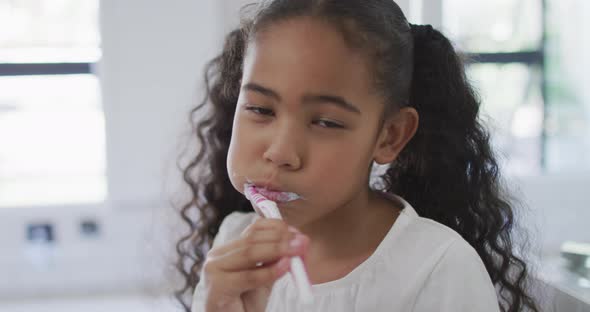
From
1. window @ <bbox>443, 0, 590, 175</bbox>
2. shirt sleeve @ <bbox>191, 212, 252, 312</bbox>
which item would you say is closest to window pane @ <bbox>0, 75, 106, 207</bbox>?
shirt sleeve @ <bbox>191, 212, 252, 312</bbox>

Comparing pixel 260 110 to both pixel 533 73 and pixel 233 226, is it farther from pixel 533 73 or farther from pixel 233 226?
pixel 533 73

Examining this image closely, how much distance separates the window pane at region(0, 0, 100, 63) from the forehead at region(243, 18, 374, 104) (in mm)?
1276

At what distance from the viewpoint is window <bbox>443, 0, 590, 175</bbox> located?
236 cm

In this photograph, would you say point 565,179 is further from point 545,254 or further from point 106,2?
point 106,2

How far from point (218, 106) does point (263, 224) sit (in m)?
0.56

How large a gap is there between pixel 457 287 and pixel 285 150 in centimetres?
32

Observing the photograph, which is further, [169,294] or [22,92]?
[22,92]

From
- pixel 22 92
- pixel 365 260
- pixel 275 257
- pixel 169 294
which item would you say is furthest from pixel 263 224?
pixel 22 92

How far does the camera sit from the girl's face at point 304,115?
798 mm

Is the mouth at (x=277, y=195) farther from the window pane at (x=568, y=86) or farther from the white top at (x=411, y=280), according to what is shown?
the window pane at (x=568, y=86)

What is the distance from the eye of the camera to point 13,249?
5.91ft

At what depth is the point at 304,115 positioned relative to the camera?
0.80 meters

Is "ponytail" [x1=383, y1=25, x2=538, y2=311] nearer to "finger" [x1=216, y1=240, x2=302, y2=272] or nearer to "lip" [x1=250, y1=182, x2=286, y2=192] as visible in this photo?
"lip" [x1=250, y1=182, x2=286, y2=192]

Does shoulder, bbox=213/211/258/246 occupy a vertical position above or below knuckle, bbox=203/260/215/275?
below
